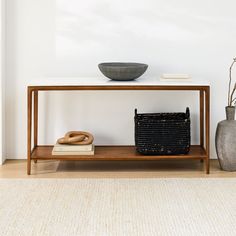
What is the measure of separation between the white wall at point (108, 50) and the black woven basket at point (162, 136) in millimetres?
337

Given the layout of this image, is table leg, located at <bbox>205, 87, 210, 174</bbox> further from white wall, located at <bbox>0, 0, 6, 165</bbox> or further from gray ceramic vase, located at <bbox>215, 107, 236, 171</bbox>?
white wall, located at <bbox>0, 0, 6, 165</bbox>

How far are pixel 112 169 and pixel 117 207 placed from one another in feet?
2.63

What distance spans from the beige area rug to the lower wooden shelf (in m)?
0.18

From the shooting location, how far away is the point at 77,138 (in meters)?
3.50

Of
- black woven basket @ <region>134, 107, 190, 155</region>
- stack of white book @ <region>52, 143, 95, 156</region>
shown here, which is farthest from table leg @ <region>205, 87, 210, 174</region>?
stack of white book @ <region>52, 143, 95, 156</region>

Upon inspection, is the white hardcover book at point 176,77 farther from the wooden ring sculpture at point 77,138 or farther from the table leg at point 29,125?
the table leg at point 29,125

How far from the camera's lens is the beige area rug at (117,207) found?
8.26 ft

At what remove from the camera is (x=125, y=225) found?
8.39 feet

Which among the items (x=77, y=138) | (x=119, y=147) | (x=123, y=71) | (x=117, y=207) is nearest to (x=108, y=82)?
(x=123, y=71)

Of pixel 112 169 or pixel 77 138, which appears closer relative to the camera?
pixel 77 138

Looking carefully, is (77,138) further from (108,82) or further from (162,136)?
(162,136)

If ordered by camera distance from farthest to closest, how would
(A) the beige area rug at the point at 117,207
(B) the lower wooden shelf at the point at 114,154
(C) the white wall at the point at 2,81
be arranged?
(C) the white wall at the point at 2,81, (B) the lower wooden shelf at the point at 114,154, (A) the beige area rug at the point at 117,207

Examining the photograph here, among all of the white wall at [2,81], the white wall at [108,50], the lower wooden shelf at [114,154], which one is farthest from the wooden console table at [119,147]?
the white wall at [2,81]

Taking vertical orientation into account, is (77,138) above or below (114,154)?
above
